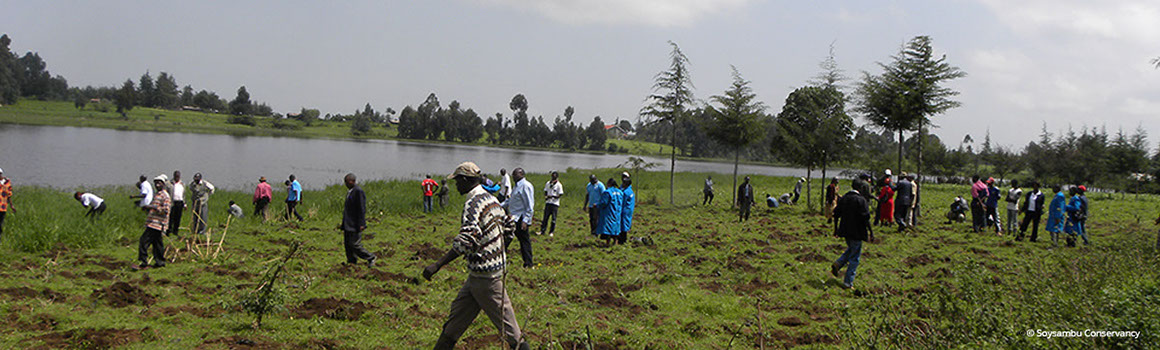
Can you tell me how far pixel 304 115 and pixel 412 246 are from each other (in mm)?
145749

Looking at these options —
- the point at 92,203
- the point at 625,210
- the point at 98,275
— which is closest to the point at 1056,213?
the point at 625,210

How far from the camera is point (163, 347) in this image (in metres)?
5.43

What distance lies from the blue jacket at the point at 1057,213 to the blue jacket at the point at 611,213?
9408 millimetres

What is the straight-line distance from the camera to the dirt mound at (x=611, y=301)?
739 cm

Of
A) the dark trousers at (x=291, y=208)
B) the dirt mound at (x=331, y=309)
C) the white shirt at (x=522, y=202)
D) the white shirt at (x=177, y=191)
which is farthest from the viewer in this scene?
the dark trousers at (x=291, y=208)

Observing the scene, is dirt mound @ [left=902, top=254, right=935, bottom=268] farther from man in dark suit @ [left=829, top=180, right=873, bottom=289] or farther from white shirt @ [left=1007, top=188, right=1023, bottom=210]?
white shirt @ [left=1007, top=188, right=1023, bottom=210]

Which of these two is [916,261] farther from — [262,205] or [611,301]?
[262,205]

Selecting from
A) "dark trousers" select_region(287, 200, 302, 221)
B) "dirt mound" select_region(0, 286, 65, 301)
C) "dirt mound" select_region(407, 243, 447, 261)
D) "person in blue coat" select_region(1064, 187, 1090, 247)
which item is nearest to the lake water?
"dark trousers" select_region(287, 200, 302, 221)

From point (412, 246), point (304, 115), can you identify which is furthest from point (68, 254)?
point (304, 115)

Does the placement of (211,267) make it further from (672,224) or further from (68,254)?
(672,224)

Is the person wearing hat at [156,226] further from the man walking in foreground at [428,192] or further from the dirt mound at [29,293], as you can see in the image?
the man walking in foreground at [428,192]

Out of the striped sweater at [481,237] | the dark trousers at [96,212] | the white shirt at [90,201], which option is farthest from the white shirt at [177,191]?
the striped sweater at [481,237]

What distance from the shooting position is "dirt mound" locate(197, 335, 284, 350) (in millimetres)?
5457

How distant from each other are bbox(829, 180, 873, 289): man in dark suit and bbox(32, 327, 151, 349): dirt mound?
8808 millimetres
